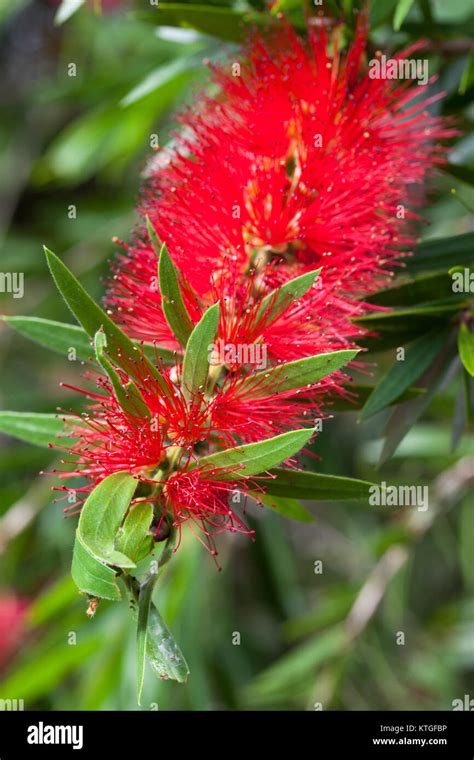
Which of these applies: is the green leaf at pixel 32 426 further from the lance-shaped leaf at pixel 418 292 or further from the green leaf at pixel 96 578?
the lance-shaped leaf at pixel 418 292

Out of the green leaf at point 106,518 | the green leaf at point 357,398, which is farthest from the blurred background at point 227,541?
the green leaf at point 106,518

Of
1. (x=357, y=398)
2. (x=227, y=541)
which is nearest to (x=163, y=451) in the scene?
(x=357, y=398)

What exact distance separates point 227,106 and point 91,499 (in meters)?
0.79

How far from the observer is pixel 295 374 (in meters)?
1.14

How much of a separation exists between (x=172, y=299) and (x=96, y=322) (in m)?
0.11

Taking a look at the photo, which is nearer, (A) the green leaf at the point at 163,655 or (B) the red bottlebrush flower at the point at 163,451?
(A) the green leaf at the point at 163,655

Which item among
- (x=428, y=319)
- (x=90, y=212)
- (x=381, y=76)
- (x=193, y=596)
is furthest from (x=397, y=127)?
(x=90, y=212)

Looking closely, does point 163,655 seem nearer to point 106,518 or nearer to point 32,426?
point 106,518

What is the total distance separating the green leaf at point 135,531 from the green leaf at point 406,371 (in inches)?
14.8

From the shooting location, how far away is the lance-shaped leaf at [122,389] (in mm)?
1068

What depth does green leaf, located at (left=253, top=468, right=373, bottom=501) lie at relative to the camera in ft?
3.81

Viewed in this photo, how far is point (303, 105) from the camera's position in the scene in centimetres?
146

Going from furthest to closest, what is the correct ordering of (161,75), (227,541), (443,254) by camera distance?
(227,541) < (161,75) < (443,254)

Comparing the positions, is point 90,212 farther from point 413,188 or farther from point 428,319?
point 428,319
